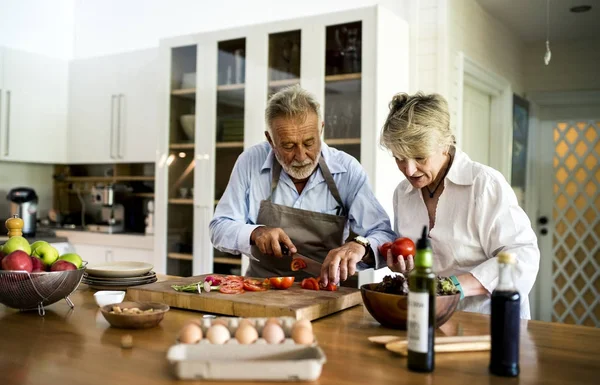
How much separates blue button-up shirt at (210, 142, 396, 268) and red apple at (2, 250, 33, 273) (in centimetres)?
93

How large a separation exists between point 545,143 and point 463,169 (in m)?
4.13

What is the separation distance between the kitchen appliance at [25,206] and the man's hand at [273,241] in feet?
10.00

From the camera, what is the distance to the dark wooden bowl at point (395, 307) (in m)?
1.43

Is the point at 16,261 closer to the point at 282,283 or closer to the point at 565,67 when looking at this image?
the point at 282,283

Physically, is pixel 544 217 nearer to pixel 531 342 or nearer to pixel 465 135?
pixel 465 135

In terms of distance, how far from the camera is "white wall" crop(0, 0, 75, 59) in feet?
16.1

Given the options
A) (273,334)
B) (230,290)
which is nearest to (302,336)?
(273,334)

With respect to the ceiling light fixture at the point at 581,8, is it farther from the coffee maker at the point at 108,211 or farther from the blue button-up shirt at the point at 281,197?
the coffee maker at the point at 108,211

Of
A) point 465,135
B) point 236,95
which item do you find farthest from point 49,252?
point 465,135

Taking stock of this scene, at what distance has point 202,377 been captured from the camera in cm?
112

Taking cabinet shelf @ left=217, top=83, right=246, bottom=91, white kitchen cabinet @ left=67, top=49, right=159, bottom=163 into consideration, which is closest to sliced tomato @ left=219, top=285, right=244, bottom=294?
cabinet shelf @ left=217, top=83, right=246, bottom=91

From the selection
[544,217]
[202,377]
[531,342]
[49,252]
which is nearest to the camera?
[202,377]

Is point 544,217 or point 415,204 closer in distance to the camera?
point 415,204

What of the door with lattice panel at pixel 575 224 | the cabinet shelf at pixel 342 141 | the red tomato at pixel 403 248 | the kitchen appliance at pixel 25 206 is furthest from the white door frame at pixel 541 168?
the kitchen appliance at pixel 25 206
